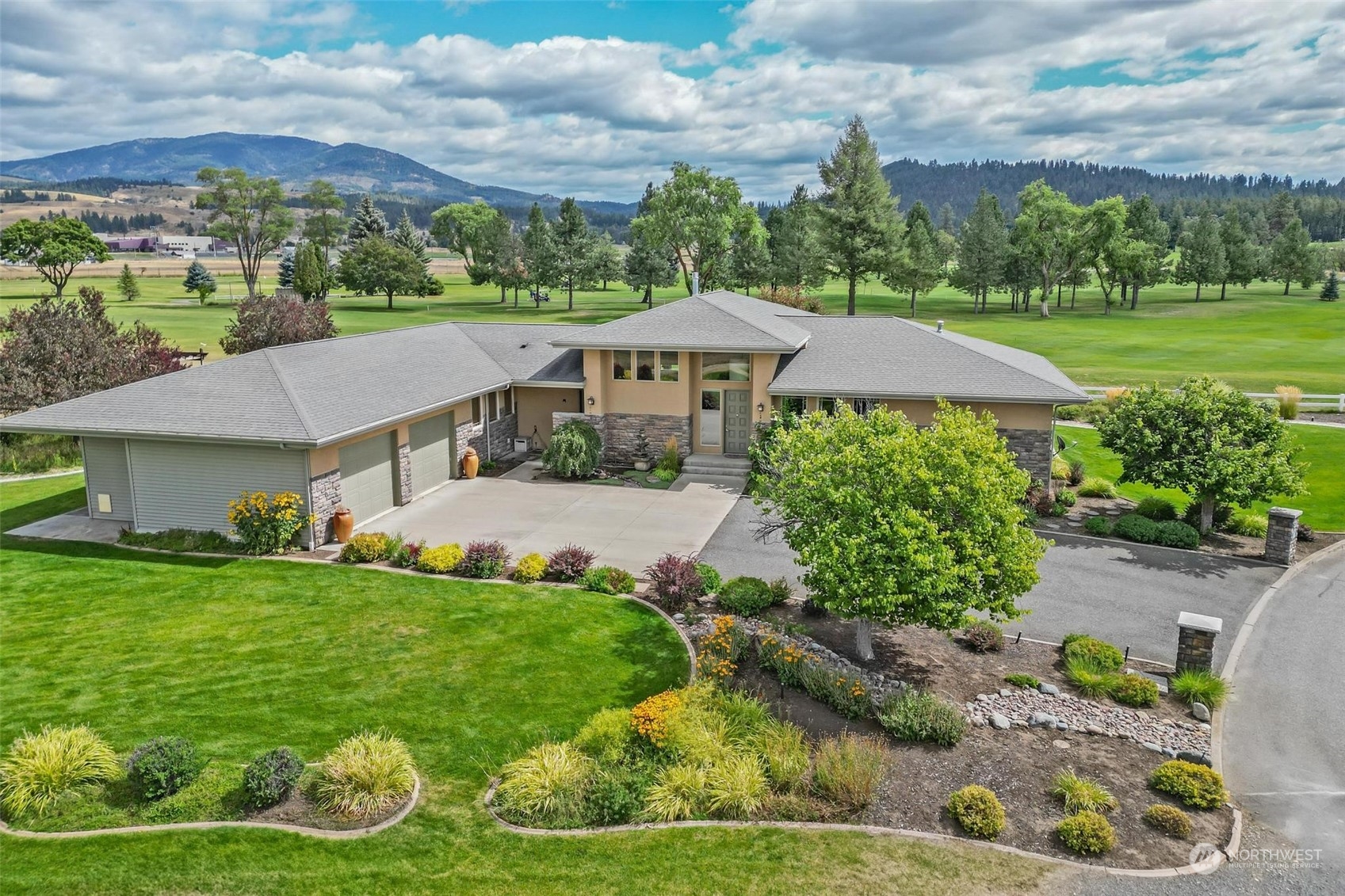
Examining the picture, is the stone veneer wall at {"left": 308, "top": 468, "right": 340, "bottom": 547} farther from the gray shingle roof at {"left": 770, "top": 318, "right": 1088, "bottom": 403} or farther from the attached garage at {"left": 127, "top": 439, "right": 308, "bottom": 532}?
the gray shingle roof at {"left": 770, "top": 318, "right": 1088, "bottom": 403}

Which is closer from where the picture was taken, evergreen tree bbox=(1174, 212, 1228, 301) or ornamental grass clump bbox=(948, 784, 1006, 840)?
ornamental grass clump bbox=(948, 784, 1006, 840)

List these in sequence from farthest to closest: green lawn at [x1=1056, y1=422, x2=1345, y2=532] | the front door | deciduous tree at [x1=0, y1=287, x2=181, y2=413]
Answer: deciduous tree at [x1=0, y1=287, x2=181, y2=413] → the front door → green lawn at [x1=1056, y1=422, x2=1345, y2=532]

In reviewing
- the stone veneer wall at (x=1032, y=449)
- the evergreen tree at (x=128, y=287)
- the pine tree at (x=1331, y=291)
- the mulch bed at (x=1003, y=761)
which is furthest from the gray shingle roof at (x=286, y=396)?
the pine tree at (x=1331, y=291)

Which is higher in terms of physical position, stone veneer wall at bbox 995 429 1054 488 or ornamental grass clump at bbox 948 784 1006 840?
stone veneer wall at bbox 995 429 1054 488

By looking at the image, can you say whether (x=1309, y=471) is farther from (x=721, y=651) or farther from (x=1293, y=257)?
(x=1293, y=257)

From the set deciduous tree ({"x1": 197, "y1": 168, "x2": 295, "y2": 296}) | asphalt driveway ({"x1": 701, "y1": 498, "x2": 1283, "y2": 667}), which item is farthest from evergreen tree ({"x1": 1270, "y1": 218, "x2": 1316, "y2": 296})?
deciduous tree ({"x1": 197, "y1": 168, "x2": 295, "y2": 296})

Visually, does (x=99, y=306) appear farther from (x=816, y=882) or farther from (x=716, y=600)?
(x=816, y=882)
